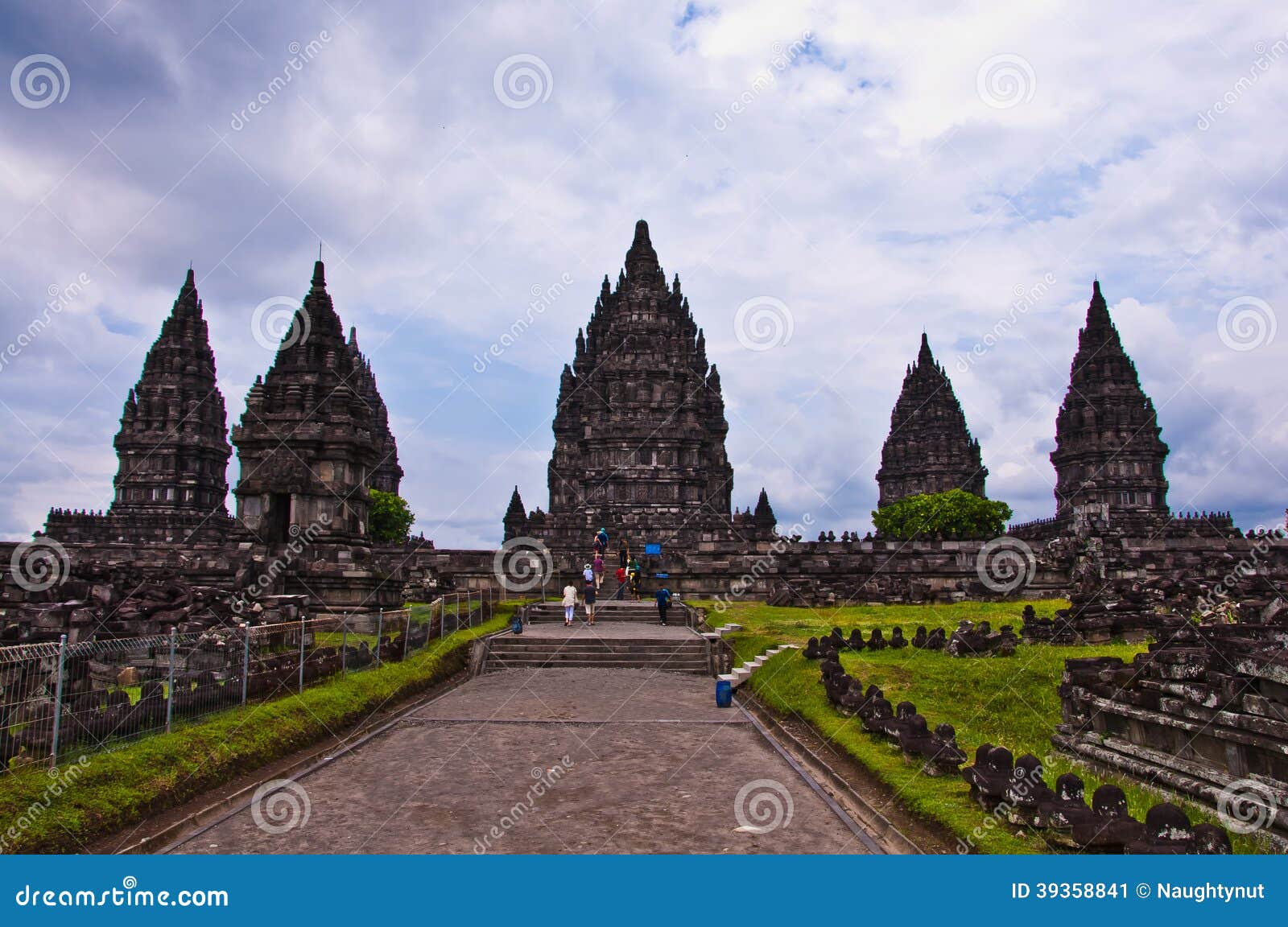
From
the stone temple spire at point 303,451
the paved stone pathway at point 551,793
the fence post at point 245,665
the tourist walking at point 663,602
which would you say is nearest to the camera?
the paved stone pathway at point 551,793

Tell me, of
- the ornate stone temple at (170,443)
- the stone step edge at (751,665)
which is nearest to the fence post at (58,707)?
the stone step edge at (751,665)

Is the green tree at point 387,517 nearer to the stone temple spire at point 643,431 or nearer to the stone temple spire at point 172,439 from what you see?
the stone temple spire at point 172,439

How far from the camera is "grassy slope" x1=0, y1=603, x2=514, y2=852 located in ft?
21.9

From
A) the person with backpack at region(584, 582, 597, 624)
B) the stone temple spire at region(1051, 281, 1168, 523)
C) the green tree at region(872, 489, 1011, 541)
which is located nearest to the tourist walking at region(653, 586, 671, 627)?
the person with backpack at region(584, 582, 597, 624)

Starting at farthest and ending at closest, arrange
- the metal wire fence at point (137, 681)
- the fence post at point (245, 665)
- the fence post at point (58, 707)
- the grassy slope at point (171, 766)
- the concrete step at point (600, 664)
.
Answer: the concrete step at point (600, 664) → the fence post at point (245, 665) → the metal wire fence at point (137, 681) → the fence post at point (58, 707) → the grassy slope at point (171, 766)

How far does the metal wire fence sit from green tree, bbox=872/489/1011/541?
54154mm

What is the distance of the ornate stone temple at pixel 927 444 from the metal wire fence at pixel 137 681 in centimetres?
6878

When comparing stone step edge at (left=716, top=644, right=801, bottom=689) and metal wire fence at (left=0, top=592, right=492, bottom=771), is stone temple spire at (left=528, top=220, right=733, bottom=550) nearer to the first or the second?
stone step edge at (left=716, top=644, right=801, bottom=689)

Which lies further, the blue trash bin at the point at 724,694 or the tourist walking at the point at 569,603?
the tourist walking at the point at 569,603

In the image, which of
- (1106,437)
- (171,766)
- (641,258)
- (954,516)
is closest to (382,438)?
(641,258)

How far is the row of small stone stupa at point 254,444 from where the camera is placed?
25125 mm

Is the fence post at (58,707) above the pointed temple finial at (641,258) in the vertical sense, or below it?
below

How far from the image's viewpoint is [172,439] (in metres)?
57.5

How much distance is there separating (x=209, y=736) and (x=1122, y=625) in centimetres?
1532
